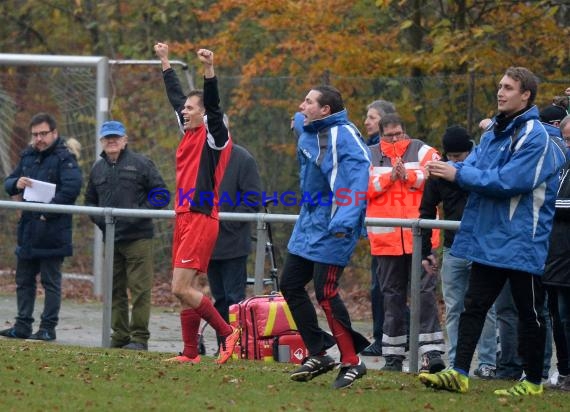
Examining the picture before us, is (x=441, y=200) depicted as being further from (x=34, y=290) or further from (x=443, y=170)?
(x=34, y=290)

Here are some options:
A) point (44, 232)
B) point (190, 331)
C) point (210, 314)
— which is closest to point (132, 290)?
point (44, 232)

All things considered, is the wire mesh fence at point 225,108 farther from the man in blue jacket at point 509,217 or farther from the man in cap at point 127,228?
the man in blue jacket at point 509,217

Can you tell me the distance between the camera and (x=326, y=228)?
8.88 m

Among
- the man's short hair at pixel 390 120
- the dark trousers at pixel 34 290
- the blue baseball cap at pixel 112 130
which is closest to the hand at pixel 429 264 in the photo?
the man's short hair at pixel 390 120

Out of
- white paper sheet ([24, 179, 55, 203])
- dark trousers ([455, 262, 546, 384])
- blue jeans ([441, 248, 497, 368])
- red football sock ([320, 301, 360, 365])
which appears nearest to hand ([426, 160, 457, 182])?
dark trousers ([455, 262, 546, 384])

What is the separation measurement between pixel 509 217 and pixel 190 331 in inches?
111

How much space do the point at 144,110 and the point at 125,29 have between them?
190 inches

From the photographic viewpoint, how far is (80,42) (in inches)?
957

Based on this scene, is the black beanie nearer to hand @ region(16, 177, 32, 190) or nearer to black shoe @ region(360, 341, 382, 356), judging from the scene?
black shoe @ region(360, 341, 382, 356)

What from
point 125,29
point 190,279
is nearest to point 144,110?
point 125,29

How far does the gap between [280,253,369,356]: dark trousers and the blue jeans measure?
1.61 meters

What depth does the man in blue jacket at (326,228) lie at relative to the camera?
882 centimetres

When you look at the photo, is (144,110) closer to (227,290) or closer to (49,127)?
(49,127)

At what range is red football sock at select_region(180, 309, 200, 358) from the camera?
10141mm
